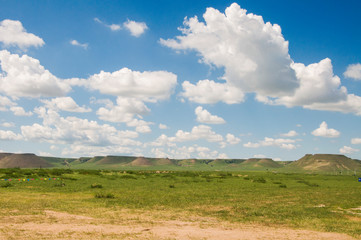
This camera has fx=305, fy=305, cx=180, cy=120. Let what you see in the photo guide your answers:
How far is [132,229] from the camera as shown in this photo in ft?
51.3

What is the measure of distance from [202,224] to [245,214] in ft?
17.2

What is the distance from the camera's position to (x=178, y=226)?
1669 centimetres

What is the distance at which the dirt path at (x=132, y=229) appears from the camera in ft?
46.0

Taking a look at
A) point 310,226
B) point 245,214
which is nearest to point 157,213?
point 245,214

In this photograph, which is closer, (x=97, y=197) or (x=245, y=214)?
(x=245, y=214)

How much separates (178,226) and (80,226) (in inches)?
204

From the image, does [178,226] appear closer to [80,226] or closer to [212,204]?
[80,226]

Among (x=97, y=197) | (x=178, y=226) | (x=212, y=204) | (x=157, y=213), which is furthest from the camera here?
(x=97, y=197)

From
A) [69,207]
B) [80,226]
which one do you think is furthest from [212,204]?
[80,226]

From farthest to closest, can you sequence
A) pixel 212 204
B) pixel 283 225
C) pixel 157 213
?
pixel 212 204, pixel 157 213, pixel 283 225

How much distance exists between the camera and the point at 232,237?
14.4 m

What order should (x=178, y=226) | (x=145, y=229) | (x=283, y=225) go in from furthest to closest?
(x=283, y=225), (x=178, y=226), (x=145, y=229)

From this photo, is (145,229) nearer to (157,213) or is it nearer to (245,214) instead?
(157,213)

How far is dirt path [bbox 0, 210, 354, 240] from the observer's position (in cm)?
1402
